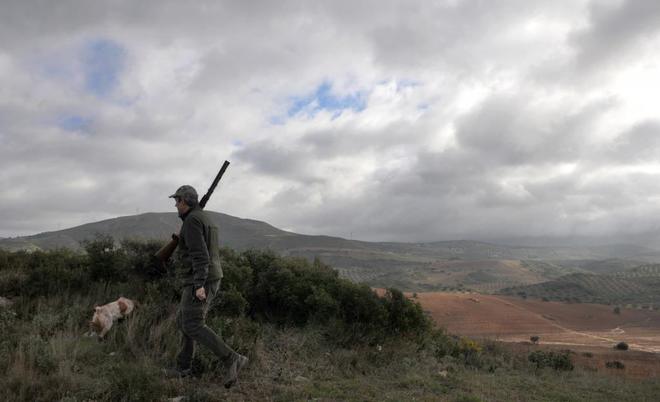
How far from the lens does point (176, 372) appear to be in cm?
549

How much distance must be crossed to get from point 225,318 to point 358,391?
275cm

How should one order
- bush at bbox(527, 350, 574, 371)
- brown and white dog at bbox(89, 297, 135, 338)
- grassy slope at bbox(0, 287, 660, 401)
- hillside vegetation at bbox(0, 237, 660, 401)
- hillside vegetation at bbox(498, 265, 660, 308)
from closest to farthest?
grassy slope at bbox(0, 287, 660, 401) → hillside vegetation at bbox(0, 237, 660, 401) → brown and white dog at bbox(89, 297, 135, 338) → bush at bbox(527, 350, 574, 371) → hillside vegetation at bbox(498, 265, 660, 308)

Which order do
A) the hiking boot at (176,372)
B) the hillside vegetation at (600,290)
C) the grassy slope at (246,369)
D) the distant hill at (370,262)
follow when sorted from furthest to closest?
the distant hill at (370,262) → the hillside vegetation at (600,290) → the hiking boot at (176,372) → the grassy slope at (246,369)

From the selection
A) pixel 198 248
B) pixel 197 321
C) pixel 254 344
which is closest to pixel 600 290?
pixel 254 344

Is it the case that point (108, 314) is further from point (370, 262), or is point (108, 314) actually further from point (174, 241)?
point (370, 262)

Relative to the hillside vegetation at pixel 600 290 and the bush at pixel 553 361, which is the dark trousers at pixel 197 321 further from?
the hillside vegetation at pixel 600 290

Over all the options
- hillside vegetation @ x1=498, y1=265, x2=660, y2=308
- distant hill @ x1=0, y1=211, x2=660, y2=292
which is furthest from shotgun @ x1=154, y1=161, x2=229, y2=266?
distant hill @ x1=0, y1=211, x2=660, y2=292

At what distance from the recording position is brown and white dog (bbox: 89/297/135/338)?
6.57m

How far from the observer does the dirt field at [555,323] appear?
78.4 feet

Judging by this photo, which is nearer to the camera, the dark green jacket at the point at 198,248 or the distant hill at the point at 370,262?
the dark green jacket at the point at 198,248

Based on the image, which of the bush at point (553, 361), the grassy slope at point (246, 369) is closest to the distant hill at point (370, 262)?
the bush at point (553, 361)

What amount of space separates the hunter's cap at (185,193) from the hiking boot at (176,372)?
219cm

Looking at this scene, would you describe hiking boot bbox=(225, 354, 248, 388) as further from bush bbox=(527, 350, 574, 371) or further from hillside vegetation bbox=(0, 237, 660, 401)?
bush bbox=(527, 350, 574, 371)

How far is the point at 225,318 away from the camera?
7547 mm
